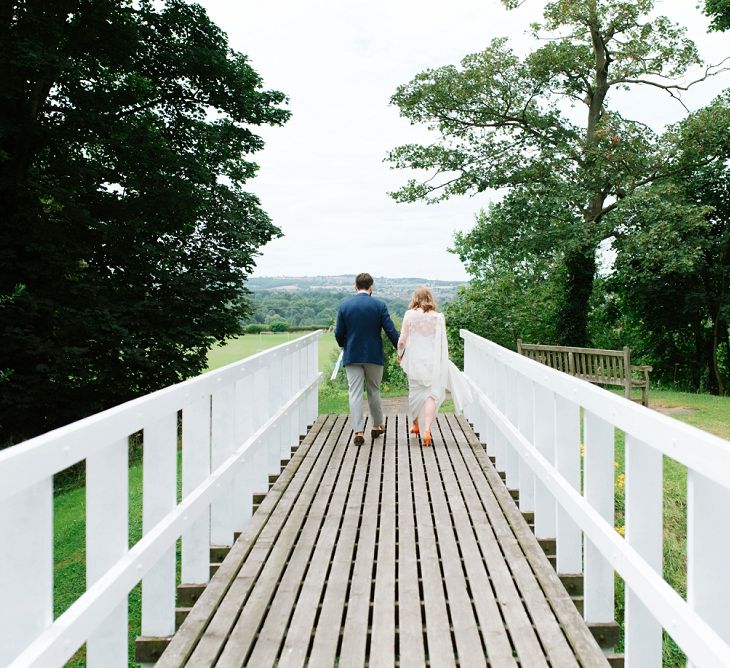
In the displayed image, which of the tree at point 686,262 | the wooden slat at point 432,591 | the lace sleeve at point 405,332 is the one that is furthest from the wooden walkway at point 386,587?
the tree at point 686,262

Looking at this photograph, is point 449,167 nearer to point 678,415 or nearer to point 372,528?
point 678,415

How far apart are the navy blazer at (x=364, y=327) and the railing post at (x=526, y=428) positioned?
2.74m

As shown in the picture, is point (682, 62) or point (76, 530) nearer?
point (76, 530)

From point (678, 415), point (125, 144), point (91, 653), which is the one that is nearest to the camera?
point (91, 653)

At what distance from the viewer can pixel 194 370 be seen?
748 inches

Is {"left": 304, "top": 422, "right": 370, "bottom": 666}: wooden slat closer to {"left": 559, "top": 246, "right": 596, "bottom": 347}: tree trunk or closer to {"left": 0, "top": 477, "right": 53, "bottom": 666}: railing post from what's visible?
{"left": 0, "top": 477, "right": 53, "bottom": 666}: railing post

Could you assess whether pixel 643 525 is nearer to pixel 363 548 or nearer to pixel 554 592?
pixel 554 592

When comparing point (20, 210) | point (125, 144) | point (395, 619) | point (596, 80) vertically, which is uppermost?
point (596, 80)

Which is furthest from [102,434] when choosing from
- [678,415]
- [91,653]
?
[678,415]

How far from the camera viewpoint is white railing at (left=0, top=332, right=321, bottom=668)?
229 cm

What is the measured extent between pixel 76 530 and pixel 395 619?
6.60 m

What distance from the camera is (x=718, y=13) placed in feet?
82.3

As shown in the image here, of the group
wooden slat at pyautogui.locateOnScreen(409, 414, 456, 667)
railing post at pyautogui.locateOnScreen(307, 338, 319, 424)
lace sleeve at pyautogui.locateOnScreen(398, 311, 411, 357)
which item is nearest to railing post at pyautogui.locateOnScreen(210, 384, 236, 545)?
wooden slat at pyautogui.locateOnScreen(409, 414, 456, 667)

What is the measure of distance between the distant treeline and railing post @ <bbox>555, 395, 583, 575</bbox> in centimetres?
1398
